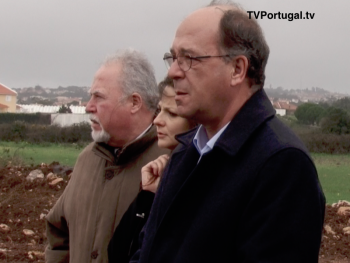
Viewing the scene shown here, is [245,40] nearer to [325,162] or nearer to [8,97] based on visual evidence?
[325,162]

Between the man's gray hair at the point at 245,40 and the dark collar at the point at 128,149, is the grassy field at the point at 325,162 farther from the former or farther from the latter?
the man's gray hair at the point at 245,40

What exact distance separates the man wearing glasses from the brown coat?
3.24 ft

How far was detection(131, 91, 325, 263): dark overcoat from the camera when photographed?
190cm

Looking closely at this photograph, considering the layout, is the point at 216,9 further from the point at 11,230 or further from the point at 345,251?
the point at 11,230

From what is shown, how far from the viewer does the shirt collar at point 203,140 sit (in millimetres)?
2238

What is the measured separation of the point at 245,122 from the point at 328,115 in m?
33.3

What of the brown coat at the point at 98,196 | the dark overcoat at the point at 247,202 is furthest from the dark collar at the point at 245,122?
the brown coat at the point at 98,196

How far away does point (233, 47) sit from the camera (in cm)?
224

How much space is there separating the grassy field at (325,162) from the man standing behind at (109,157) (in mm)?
12642

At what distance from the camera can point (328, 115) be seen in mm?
34281

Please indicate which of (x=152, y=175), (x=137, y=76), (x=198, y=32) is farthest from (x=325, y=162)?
(x=198, y=32)

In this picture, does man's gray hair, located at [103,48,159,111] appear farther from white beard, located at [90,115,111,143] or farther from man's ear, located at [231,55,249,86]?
man's ear, located at [231,55,249,86]

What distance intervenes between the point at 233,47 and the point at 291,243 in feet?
2.53

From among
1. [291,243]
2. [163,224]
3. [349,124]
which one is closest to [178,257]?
[163,224]
